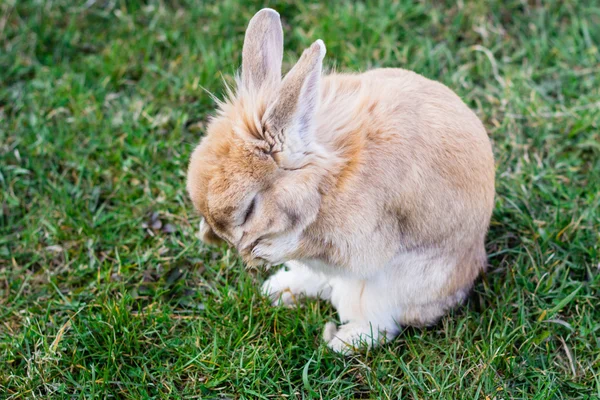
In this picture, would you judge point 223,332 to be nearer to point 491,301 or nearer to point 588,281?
point 491,301

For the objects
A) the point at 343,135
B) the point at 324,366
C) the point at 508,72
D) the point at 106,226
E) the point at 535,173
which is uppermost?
the point at 343,135

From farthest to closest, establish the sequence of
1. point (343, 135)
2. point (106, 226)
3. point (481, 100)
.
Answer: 1. point (481, 100)
2. point (106, 226)
3. point (343, 135)

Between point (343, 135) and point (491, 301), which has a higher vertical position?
point (343, 135)

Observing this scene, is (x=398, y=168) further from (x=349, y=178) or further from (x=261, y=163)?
(x=261, y=163)

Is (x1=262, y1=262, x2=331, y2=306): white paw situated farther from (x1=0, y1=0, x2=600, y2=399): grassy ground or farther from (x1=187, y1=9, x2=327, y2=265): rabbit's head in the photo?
(x1=187, y1=9, x2=327, y2=265): rabbit's head

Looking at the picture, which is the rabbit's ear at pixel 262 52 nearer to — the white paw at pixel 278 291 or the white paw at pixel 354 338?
the white paw at pixel 278 291

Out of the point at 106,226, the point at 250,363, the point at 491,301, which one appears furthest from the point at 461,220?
the point at 106,226

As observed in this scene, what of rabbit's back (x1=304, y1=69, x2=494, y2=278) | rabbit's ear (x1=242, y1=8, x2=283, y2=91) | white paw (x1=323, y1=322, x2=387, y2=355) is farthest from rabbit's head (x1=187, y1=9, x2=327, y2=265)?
white paw (x1=323, y1=322, x2=387, y2=355)

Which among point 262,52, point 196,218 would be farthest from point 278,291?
point 262,52
